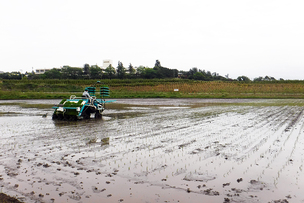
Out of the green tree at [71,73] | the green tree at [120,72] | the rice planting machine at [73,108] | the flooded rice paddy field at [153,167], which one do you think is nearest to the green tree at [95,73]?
the green tree at [71,73]

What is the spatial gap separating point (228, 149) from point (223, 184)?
→ 2392 mm

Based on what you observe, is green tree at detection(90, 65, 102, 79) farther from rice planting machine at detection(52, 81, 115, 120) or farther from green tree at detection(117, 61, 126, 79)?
rice planting machine at detection(52, 81, 115, 120)

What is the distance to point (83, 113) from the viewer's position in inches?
512

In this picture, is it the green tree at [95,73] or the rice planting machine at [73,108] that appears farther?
the green tree at [95,73]

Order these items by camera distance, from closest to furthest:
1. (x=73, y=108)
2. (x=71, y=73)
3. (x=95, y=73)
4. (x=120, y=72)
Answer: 1. (x=73, y=108)
2. (x=120, y=72)
3. (x=95, y=73)
4. (x=71, y=73)

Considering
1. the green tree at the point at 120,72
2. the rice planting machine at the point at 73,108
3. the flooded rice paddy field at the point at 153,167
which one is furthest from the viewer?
the green tree at the point at 120,72

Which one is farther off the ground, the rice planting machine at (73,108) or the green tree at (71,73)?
the green tree at (71,73)

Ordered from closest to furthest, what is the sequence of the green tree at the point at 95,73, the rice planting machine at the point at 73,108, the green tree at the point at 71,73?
the rice planting machine at the point at 73,108 → the green tree at the point at 95,73 → the green tree at the point at 71,73

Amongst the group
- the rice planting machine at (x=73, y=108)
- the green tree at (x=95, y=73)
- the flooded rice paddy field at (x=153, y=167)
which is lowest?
the flooded rice paddy field at (x=153, y=167)

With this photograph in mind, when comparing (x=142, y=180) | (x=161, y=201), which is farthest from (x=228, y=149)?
(x=161, y=201)

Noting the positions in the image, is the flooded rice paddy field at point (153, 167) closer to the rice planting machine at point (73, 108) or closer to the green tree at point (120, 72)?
the rice planting machine at point (73, 108)

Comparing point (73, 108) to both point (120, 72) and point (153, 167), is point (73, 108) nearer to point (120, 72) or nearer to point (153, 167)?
point (153, 167)

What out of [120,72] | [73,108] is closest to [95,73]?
[120,72]

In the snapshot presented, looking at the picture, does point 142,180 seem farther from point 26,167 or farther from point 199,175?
point 26,167
